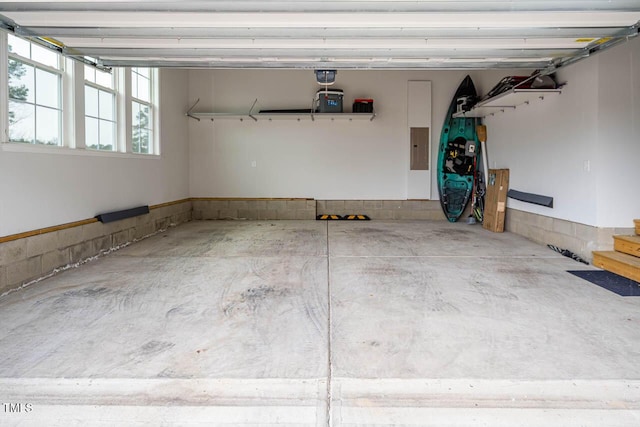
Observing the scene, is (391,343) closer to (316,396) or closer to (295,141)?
(316,396)

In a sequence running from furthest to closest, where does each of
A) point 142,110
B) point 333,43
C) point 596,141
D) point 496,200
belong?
1. point 496,200
2. point 142,110
3. point 596,141
4. point 333,43

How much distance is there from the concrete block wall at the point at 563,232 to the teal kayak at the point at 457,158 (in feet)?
5.05

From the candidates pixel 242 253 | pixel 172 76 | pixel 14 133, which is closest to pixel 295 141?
pixel 172 76

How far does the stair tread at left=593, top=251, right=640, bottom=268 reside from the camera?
433 centimetres

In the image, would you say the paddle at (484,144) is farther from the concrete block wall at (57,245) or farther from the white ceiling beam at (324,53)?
the concrete block wall at (57,245)

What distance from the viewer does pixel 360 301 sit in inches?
140

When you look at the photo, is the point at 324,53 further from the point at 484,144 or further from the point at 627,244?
the point at 484,144

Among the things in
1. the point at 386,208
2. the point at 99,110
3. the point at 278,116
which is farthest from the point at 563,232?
the point at 99,110

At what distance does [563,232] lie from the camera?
5648mm

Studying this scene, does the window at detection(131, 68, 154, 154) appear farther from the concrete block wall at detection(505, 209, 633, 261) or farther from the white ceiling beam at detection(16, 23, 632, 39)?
the concrete block wall at detection(505, 209, 633, 261)

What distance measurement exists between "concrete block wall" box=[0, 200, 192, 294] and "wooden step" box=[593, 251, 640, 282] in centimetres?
614

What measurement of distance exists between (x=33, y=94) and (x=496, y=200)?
716 cm

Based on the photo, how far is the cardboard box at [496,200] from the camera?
743cm

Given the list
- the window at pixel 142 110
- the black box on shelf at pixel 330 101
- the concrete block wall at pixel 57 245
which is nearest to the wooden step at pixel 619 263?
the black box on shelf at pixel 330 101
